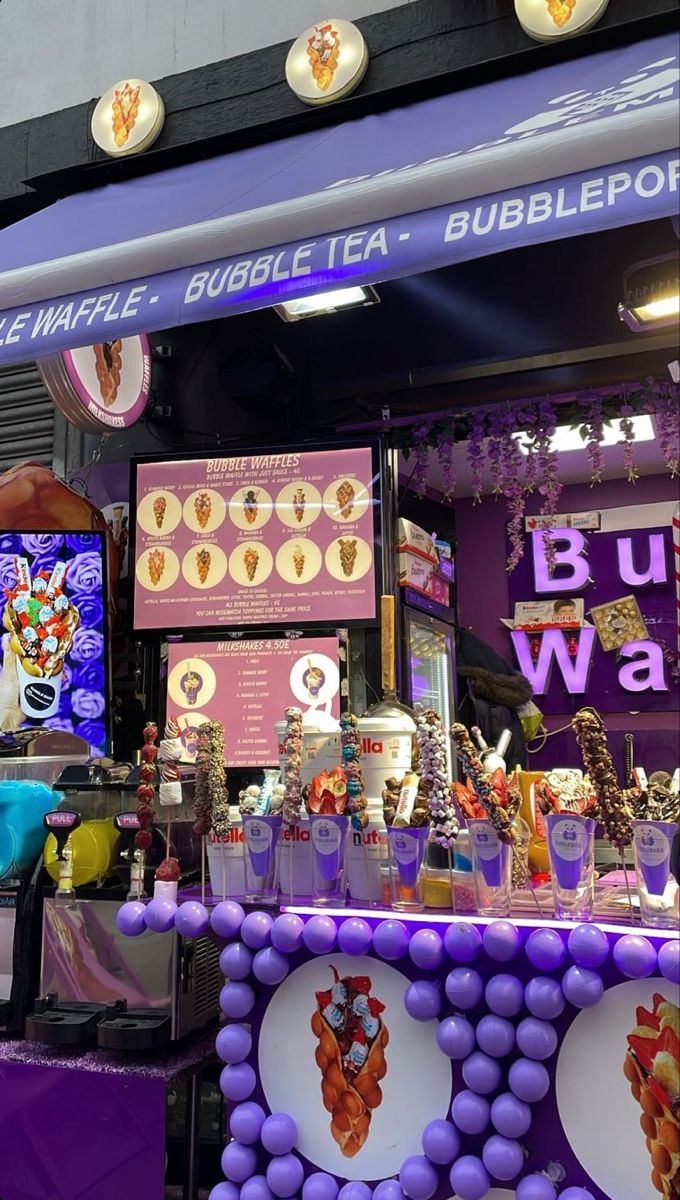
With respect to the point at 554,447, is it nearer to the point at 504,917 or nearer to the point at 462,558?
the point at 462,558

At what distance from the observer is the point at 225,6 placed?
4578 millimetres

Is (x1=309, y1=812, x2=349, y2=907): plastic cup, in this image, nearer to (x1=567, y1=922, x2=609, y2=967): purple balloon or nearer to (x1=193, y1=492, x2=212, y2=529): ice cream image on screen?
(x1=567, y1=922, x2=609, y2=967): purple balloon

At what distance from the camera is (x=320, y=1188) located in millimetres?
2441

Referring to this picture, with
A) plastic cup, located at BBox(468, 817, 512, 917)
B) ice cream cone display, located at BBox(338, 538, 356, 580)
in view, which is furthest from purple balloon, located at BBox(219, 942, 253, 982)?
ice cream cone display, located at BBox(338, 538, 356, 580)

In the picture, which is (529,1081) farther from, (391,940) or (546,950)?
(391,940)

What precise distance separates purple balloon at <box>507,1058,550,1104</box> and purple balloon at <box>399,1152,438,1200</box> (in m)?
0.32

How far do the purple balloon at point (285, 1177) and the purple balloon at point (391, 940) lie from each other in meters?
0.64

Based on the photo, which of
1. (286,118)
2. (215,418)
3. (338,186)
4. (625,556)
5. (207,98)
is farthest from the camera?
(625,556)

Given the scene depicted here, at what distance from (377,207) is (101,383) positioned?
7.11 feet

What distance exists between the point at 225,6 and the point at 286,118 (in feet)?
3.06

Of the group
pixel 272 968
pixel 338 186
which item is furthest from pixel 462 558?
pixel 272 968

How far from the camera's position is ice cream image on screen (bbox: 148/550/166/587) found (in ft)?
15.9

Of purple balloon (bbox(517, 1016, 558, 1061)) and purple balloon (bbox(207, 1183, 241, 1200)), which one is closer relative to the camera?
purple balloon (bbox(517, 1016, 558, 1061))

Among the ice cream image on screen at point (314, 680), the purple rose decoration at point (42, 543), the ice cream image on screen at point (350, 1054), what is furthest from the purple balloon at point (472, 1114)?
the purple rose decoration at point (42, 543)
